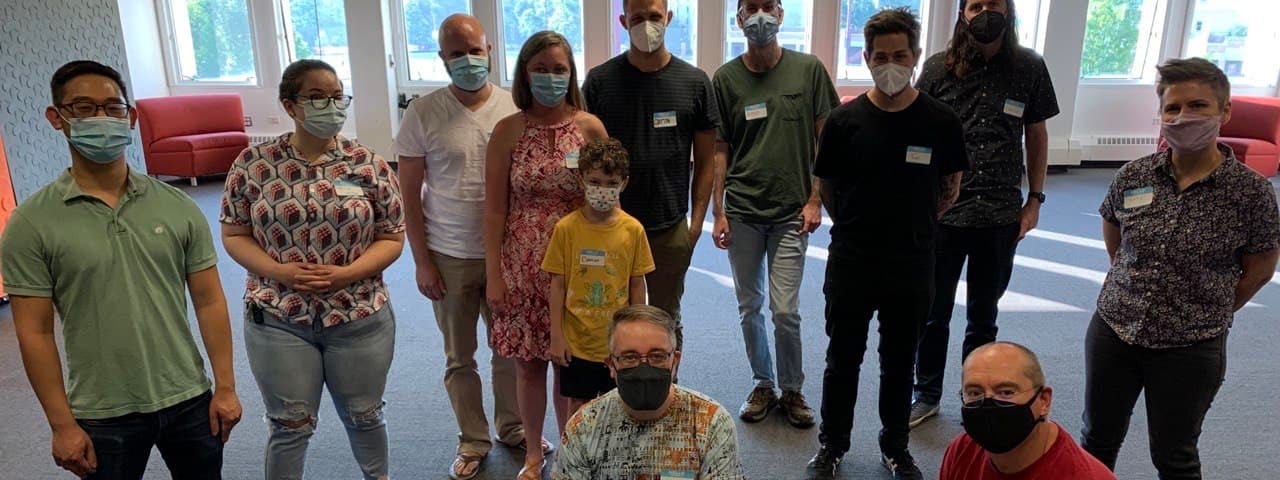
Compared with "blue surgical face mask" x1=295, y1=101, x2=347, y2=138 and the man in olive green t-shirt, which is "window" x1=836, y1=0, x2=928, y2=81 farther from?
"blue surgical face mask" x1=295, y1=101, x2=347, y2=138

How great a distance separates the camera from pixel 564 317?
7.80 feet

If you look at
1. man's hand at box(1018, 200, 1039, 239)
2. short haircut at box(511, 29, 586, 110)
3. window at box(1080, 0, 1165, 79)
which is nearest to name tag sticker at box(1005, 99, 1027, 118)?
man's hand at box(1018, 200, 1039, 239)

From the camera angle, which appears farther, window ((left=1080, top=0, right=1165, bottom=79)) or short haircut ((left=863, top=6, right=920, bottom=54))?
window ((left=1080, top=0, right=1165, bottom=79))

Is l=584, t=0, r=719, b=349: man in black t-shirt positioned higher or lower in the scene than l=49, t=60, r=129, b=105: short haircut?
lower

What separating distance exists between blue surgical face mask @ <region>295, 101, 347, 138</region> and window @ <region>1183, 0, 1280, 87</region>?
971cm

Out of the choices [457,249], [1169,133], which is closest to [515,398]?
[457,249]

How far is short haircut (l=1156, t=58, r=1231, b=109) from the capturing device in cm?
191

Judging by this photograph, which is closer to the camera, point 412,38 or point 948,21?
point 948,21

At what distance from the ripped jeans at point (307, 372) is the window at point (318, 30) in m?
7.86

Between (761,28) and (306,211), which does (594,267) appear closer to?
(306,211)

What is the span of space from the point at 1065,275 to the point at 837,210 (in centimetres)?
335

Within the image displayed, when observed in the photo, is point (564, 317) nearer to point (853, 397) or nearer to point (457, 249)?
point (457, 249)

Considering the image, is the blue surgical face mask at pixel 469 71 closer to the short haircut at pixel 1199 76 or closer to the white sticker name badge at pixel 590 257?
the white sticker name badge at pixel 590 257

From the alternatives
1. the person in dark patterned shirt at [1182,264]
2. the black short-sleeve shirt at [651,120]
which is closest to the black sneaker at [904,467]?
the person in dark patterned shirt at [1182,264]
